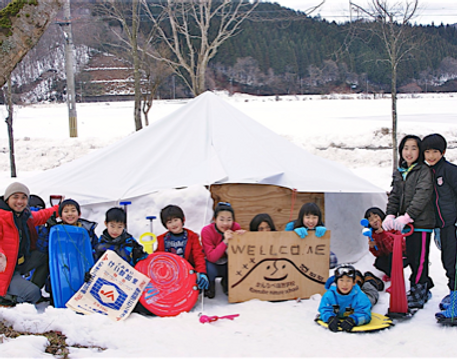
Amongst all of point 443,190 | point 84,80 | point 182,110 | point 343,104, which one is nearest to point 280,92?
point 343,104

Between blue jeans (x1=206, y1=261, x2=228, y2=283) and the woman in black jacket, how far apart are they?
58.3 inches

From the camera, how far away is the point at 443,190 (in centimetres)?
371

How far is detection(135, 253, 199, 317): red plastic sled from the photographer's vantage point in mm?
3701

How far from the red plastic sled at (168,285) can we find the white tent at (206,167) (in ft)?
3.34

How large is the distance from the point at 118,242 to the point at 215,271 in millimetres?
927

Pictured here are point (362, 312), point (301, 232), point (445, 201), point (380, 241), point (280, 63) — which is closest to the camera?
point (362, 312)

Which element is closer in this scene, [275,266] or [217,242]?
[275,266]

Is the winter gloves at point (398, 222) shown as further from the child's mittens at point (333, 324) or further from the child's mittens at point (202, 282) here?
the child's mittens at point (202, 282)

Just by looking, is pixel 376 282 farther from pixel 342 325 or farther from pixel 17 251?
pixel 17 251

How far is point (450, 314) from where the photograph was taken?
3.46 m

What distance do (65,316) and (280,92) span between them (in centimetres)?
3083

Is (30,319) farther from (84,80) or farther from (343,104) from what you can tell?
(84,80)

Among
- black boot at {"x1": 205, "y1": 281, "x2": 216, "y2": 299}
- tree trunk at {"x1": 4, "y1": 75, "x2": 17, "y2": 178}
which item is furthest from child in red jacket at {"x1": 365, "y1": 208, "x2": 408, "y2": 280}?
tree trunk at {"x1": 4, "y1": 75, "x2": 17, "y2": 178}

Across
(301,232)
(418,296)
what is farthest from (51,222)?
(418,296)
